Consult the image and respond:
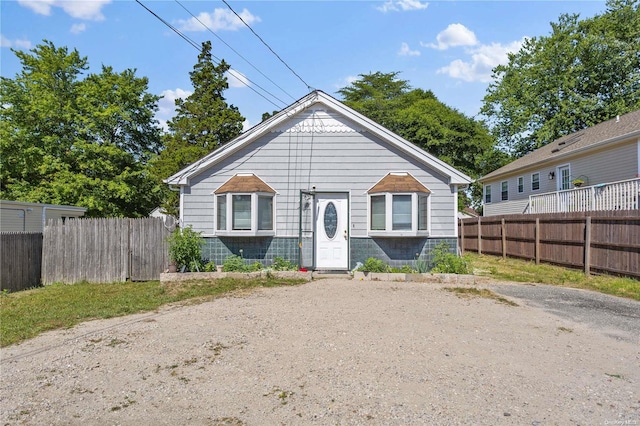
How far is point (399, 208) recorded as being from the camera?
433 inches

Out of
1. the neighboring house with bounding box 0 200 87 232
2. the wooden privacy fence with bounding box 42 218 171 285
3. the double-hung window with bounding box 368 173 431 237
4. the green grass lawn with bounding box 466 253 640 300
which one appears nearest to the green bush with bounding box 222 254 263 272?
the wooden privacy fence with bounding box 42 218 171 285

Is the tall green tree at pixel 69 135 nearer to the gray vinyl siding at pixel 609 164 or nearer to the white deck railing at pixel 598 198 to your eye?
the white deck railing at pixel 598 198

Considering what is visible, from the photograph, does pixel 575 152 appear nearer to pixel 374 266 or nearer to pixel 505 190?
pixel 505 190

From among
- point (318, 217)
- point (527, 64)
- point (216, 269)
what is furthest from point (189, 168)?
point (527, 64)

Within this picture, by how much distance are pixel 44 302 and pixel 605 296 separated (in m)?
11.8

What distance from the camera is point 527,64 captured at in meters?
31.9

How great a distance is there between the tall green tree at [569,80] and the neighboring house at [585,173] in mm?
8836

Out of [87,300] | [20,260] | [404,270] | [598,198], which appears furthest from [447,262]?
[20,260]

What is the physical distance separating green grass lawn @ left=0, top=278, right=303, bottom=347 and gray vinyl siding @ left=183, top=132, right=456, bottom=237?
2.28 meters

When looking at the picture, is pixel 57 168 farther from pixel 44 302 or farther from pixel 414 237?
pixel 414 237

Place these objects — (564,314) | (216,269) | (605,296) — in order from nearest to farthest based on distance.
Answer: (564,314), (605,296), (216,269)

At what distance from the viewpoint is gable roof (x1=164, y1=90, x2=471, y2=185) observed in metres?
11.2

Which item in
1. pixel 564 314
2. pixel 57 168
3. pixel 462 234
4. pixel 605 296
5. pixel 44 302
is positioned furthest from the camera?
pixel 57 168

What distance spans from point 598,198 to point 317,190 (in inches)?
386
